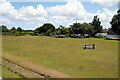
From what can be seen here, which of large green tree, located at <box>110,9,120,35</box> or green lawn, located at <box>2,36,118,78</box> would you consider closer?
green lawn, located at <box>2,36,118,78</box>

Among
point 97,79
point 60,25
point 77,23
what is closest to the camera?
point 97,79

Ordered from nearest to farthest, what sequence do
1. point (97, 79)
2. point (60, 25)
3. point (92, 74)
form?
point (97, 79) → point (92, 74) → point (60, 25)

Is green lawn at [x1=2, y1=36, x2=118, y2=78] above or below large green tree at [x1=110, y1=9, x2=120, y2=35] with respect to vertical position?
below

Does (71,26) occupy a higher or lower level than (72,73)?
higher

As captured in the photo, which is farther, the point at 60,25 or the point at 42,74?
the point at 60,25

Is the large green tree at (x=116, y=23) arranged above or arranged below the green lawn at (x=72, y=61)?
above

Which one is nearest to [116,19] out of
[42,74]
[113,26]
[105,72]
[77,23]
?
[113,26]

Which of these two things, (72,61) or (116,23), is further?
(116,23)

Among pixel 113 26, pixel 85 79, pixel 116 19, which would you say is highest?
pixel 116 19

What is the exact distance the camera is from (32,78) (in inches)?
231

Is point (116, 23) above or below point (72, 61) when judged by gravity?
above

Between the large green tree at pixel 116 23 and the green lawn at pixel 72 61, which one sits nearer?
the green lawn at pixel 72 61

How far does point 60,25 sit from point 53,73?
58485 mm

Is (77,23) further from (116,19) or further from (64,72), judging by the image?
(64,72)
